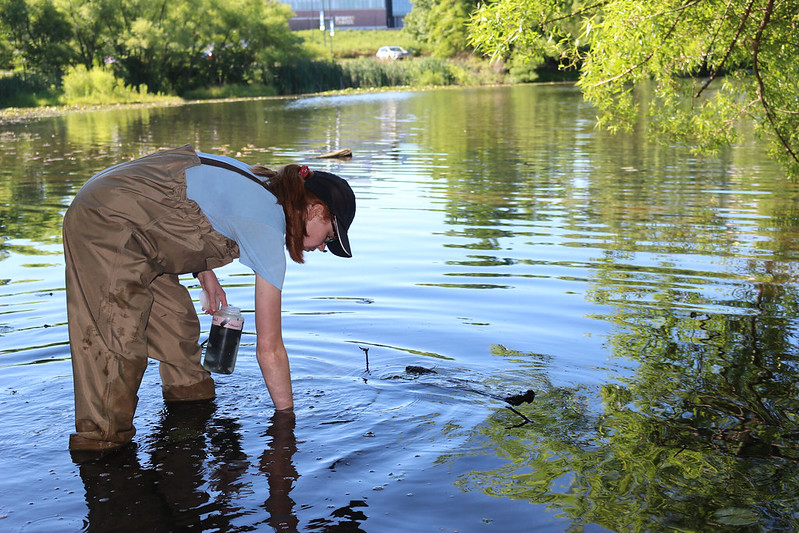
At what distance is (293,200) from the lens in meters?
3.92

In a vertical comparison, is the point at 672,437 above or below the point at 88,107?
below

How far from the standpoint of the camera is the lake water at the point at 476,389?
3832 millimetres

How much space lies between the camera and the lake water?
3.83 meters

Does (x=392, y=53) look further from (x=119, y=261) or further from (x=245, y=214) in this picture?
(x=245, y=214)

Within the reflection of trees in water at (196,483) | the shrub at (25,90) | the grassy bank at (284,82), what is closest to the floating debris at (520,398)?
the reflection of trees in water at (196,483)

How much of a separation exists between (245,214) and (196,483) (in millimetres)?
1314

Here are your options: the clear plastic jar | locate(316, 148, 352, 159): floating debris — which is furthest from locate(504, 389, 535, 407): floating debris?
locate(316, 148, 352, 159): floating debris

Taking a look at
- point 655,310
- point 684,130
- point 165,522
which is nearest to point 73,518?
point 165,522

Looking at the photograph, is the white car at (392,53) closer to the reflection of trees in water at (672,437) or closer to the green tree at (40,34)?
the green tree at (40,34)

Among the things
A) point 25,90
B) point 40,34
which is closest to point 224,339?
point 25,90

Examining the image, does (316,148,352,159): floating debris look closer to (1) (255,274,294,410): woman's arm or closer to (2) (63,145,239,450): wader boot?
(2) (63,145,239,450): wader boot

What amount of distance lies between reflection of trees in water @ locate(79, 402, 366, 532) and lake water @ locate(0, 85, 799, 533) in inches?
0.5

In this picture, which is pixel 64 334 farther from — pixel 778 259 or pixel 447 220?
pixel 778 259

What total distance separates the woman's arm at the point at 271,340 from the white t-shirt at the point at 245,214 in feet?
0.23
